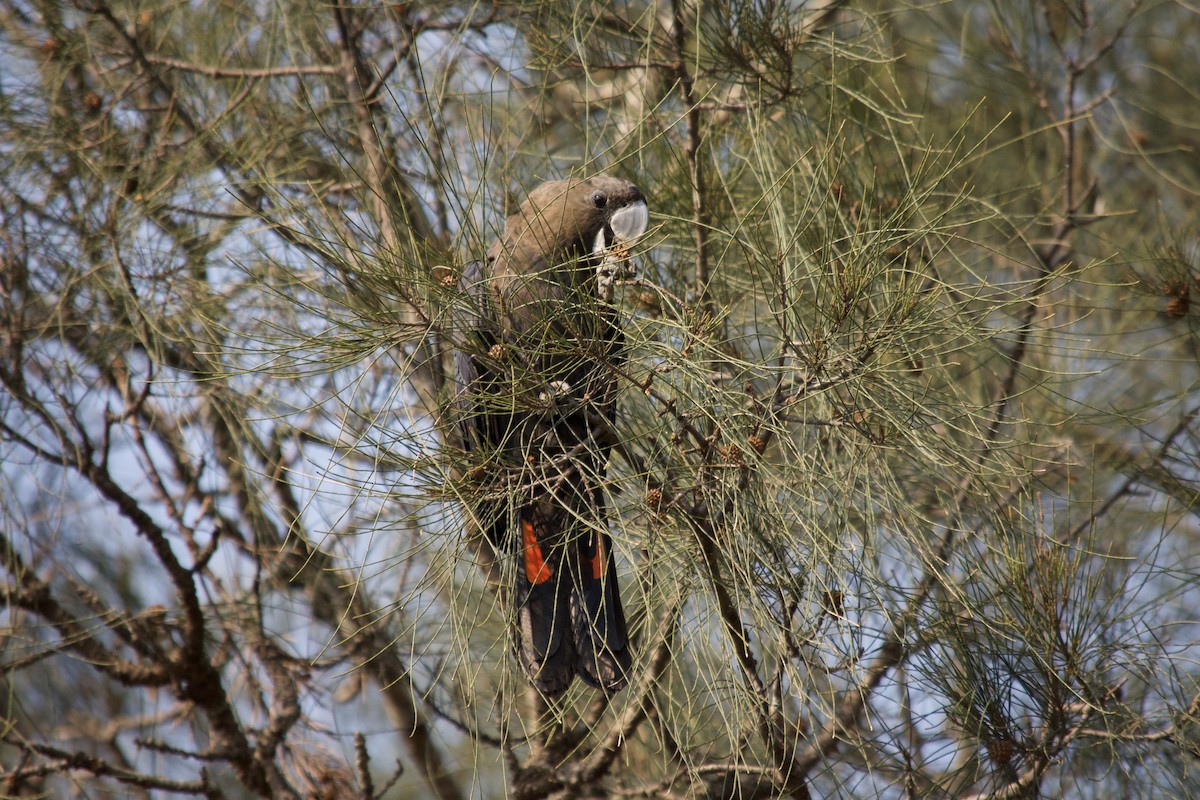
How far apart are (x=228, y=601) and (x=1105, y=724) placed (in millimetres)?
1937

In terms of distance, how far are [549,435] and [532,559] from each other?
26 centimetres

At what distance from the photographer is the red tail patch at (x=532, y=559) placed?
163cm

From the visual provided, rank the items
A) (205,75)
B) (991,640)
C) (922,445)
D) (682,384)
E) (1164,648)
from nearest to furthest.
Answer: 1. (922,445)
2. (682,384)
3. (991,640)
4. (1164,648)
5. (205,75)

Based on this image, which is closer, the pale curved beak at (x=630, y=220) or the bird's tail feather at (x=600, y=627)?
the bird's tail feather at (x=600, y=627)

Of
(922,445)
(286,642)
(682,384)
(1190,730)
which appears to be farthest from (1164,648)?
(286,642)

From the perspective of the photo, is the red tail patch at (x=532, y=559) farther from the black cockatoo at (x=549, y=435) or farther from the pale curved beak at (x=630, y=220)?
the pale curved beak at (x=630, y=220)

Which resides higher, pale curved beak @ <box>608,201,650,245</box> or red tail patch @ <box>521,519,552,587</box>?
pale curved beak @ <box>608,201,650,245</box>

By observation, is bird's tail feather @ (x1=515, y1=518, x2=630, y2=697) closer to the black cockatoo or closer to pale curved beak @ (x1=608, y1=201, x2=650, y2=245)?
the black cockatoo

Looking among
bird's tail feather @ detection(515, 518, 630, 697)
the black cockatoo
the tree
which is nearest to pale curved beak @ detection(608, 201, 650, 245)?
the tree

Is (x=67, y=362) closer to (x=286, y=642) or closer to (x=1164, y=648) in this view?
(x=286, y=642)

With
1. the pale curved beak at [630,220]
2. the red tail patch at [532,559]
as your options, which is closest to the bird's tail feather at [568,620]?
the red tail patch at [532,559]

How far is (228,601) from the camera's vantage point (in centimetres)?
256

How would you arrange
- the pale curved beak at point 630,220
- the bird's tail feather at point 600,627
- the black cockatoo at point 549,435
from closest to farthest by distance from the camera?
the black cockatoo at point 549,435 → the bird's tail feather at point 600,627 → the pale curved beak at point 630,220

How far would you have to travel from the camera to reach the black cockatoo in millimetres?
1389
